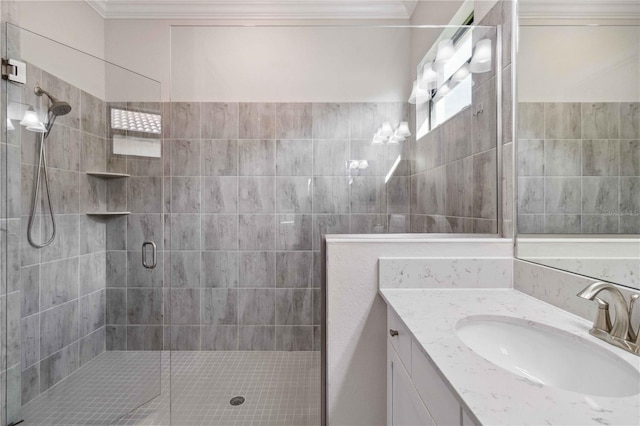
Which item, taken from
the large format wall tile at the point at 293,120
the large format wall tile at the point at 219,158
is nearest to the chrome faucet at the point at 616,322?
the large format wall tile at the point at 293,120

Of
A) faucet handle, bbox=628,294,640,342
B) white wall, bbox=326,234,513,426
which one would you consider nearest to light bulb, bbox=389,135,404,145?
white wall, bbox=326,234,513,426

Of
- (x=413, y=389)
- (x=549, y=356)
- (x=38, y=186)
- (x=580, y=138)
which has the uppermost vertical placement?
(x=580, y=138)

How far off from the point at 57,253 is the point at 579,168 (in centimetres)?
246

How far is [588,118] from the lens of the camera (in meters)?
0.91

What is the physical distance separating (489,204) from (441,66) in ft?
2.69

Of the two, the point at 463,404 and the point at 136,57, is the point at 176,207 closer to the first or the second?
the point at 136,57

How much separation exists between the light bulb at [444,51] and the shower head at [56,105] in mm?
2115

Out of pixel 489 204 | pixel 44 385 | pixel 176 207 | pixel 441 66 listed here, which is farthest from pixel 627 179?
pixel 44 385

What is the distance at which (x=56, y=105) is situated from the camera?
160 centimetres

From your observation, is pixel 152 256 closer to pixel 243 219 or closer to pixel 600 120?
pixel 243 219

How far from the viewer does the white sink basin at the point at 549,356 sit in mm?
649

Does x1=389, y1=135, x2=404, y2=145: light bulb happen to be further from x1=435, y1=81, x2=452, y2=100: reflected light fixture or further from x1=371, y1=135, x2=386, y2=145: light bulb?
x1=435, y1=81, x2=452, y2=100: reflected light fixture

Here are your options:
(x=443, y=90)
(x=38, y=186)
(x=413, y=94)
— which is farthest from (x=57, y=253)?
(x=443, y=90)

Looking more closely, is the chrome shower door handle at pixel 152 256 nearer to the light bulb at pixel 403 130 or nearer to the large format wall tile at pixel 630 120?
the light bulb at pixel 403 130
